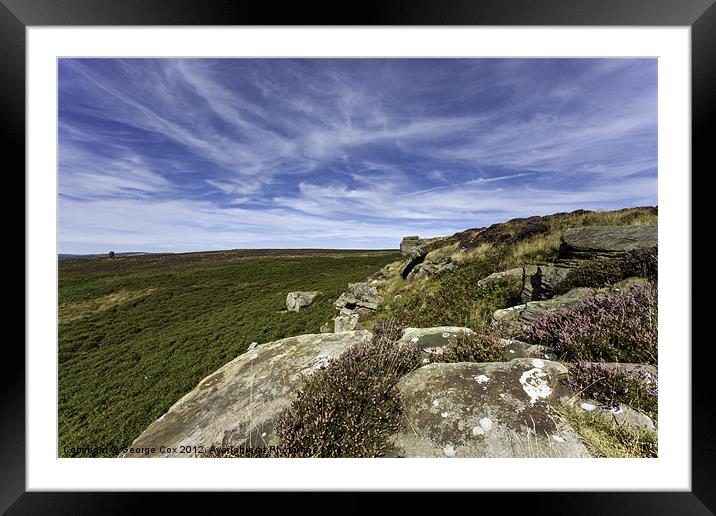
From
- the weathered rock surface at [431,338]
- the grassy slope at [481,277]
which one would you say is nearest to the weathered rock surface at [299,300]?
the grassy slope at [481,277]

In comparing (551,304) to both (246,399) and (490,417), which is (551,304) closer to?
(490,417)

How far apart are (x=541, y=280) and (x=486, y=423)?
11.3 feet

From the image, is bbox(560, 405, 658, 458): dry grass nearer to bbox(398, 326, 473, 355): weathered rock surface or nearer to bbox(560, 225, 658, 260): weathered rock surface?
bbox(398, 326, 473, 355): weathered rock surface

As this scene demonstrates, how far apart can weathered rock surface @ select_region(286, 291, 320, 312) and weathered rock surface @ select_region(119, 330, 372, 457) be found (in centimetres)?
1297

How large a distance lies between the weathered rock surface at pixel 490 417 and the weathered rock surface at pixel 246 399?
1.40m

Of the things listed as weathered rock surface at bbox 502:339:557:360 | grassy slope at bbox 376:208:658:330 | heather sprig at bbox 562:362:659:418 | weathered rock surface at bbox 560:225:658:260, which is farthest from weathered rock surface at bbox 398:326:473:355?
weathered rock surface at bbox 560:225:658:260

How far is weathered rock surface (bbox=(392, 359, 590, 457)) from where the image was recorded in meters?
1.99

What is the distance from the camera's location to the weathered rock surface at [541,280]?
14.0ft

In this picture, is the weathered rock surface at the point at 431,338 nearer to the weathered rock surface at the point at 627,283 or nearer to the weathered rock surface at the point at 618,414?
the weathered rock surface at the point at 618,414

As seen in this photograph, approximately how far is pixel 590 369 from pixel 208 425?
13.1 feet

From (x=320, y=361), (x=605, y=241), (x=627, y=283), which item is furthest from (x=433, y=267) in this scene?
(x=320, y=361)
